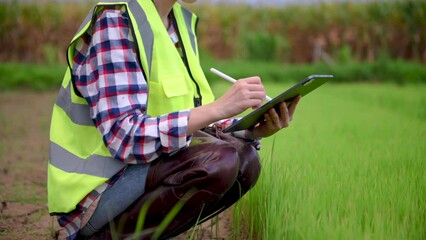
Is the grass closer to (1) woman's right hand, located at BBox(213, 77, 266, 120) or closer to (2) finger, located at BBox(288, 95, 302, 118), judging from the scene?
(2) finger, located at BBox(288, 95, 302, 118)

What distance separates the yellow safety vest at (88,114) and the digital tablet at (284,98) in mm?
202

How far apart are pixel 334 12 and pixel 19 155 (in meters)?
7.94

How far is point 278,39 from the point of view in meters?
10.4

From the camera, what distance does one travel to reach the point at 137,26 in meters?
2.14

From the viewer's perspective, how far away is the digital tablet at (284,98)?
80.5 inches

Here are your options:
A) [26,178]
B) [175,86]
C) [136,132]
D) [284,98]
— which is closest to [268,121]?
[284,98]

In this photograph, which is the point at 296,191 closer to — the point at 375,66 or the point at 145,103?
the point at 145,103

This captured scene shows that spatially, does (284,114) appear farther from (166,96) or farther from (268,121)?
(166,96)

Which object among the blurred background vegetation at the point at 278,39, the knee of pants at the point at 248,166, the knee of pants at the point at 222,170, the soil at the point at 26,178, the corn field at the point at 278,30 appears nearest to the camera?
the knee of pants at the point at 222,170

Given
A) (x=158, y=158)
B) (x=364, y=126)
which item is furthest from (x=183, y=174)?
(x=364, y=126)

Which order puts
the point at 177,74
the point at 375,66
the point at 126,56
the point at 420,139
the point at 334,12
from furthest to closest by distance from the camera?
the point at 334,12 → the point at 375,66 → the point at 420,139 → the point at 177,74 → the point at 126,56

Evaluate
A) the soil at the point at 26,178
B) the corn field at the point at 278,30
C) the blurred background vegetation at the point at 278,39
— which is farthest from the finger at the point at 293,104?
the corn field at the point at 278,30

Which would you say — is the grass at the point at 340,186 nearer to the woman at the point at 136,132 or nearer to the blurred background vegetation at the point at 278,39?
the woman at the point at 136,132

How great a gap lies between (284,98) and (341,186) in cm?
50
